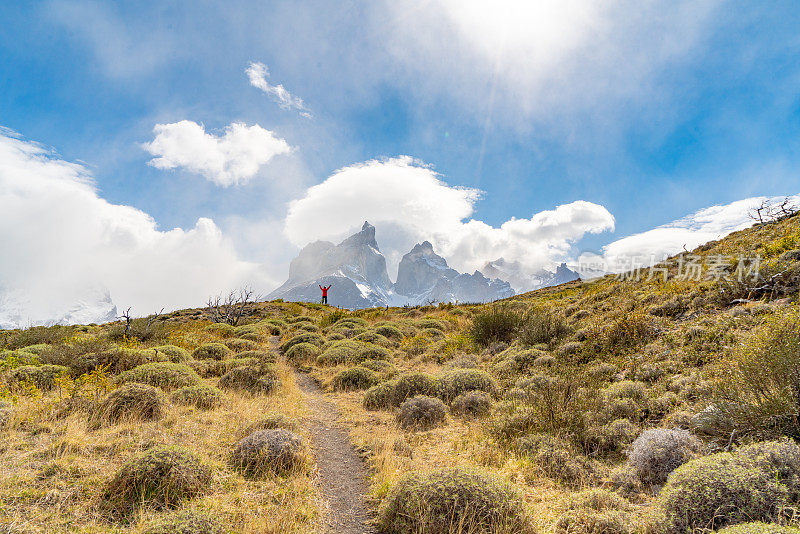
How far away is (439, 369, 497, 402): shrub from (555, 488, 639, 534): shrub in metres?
4.95

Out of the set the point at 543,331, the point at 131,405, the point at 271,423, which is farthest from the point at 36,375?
the point at 543,331

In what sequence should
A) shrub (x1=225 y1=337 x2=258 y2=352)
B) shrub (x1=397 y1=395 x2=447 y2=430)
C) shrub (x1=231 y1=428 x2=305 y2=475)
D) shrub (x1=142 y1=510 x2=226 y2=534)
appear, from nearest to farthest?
1. shrub (x1=142 y1=510 x2=226 y2=534)
2. shrub (x1=231 y1=428 x2=305 y2=475)
3. shrub (x1=397 y1=395 x2=447 y2=430)
4. shrub (x1=225 y1=337 x2=258 y2=352)

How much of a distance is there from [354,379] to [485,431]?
19.1ft

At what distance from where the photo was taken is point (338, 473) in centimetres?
643

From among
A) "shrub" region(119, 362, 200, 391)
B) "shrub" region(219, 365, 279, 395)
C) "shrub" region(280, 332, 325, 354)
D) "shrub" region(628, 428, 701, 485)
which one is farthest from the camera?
"shrub" region(280, 332, 325, 354)

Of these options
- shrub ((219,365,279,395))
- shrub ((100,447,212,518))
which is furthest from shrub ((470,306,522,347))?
shrub ((100,447,212,518))

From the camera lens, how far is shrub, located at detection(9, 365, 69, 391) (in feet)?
→ 28.3

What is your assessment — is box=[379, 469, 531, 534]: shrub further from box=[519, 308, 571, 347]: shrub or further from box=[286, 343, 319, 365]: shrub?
box=[286, 343, 319, 365]: shrub

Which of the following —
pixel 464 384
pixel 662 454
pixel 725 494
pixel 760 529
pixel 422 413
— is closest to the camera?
pixel 760 529

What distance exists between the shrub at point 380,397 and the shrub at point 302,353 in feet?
20.5

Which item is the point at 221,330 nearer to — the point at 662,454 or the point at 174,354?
the point at 174,354

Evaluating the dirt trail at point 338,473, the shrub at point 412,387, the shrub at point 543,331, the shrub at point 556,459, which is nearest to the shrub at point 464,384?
the shrub at point 412,387

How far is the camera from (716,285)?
1066 cm

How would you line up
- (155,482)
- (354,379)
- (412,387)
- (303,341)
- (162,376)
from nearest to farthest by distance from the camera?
1. (155,482)
2. (162,376)
3. (412,387)
4. (354,379)
5. (303,341)
